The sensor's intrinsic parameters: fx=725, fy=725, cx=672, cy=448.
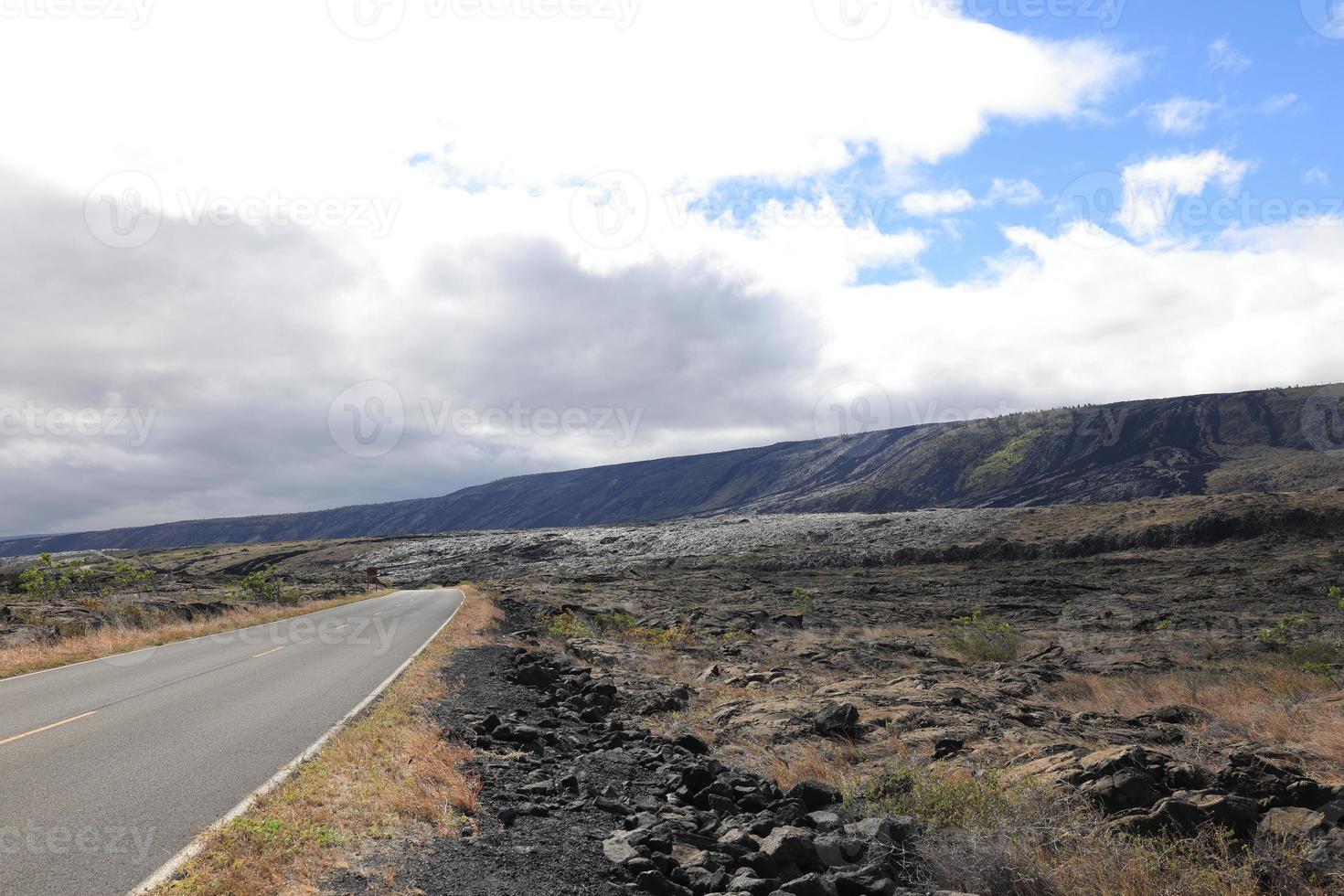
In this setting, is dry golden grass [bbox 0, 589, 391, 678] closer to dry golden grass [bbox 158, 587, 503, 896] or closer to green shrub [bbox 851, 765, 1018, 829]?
dry golden grass [bbox 158, 587, 503, 896]

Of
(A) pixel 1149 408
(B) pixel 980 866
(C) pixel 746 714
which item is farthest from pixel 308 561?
(A) pixel 1149 408

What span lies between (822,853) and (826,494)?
195 meters

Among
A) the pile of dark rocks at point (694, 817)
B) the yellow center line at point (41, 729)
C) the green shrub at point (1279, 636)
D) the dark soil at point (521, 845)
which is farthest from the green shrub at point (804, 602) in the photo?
the yellow center line at point (41, 729)

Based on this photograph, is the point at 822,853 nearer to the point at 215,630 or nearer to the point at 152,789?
the point at 152,789

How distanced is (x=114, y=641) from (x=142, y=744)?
16.1 metres

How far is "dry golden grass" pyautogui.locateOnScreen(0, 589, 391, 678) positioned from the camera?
58.7 feet

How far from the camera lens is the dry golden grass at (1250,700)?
10.9m

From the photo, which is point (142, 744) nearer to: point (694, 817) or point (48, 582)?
point (694, 817)

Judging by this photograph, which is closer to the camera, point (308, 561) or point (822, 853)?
point (822, 853)

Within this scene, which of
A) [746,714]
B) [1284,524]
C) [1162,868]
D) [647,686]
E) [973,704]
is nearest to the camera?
[1162,868]

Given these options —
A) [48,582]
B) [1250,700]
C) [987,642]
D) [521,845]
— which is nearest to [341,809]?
[521,845]

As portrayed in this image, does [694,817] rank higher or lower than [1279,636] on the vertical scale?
higher

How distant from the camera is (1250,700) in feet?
48.2

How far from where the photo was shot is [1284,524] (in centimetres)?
5556
